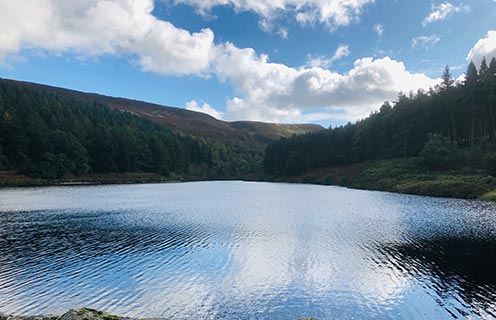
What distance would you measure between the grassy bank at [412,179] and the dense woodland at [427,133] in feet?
11.4

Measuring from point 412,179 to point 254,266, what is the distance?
60.0m

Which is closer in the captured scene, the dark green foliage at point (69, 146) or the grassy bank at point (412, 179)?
the grassy bank at point (412, 179)

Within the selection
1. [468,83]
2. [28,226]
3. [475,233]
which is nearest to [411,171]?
[468,83]

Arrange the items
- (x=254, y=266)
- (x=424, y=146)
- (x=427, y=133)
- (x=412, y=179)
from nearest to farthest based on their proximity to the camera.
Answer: (x=254, y=266) → (x=412, y=179) → (x=424, y=146) → (x=427, y=133)

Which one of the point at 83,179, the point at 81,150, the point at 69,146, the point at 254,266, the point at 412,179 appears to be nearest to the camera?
the point at 254,266

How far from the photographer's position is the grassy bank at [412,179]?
177ft

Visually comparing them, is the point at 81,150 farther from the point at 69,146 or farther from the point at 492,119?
the point at 492,119

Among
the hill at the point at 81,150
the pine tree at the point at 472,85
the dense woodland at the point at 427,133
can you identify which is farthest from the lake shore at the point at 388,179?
the pine tree at the point at 472,85

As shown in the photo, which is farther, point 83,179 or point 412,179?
point 83,179

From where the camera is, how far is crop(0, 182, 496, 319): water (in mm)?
13953

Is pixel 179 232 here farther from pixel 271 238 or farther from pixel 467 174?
pixel 467 174

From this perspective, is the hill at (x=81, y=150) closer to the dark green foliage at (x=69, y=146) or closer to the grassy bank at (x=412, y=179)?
the dark green foliage at (x=69, y=146)

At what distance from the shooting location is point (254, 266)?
19766 mm

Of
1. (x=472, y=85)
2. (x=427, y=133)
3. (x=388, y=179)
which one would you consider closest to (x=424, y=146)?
(x=427, y=133)
